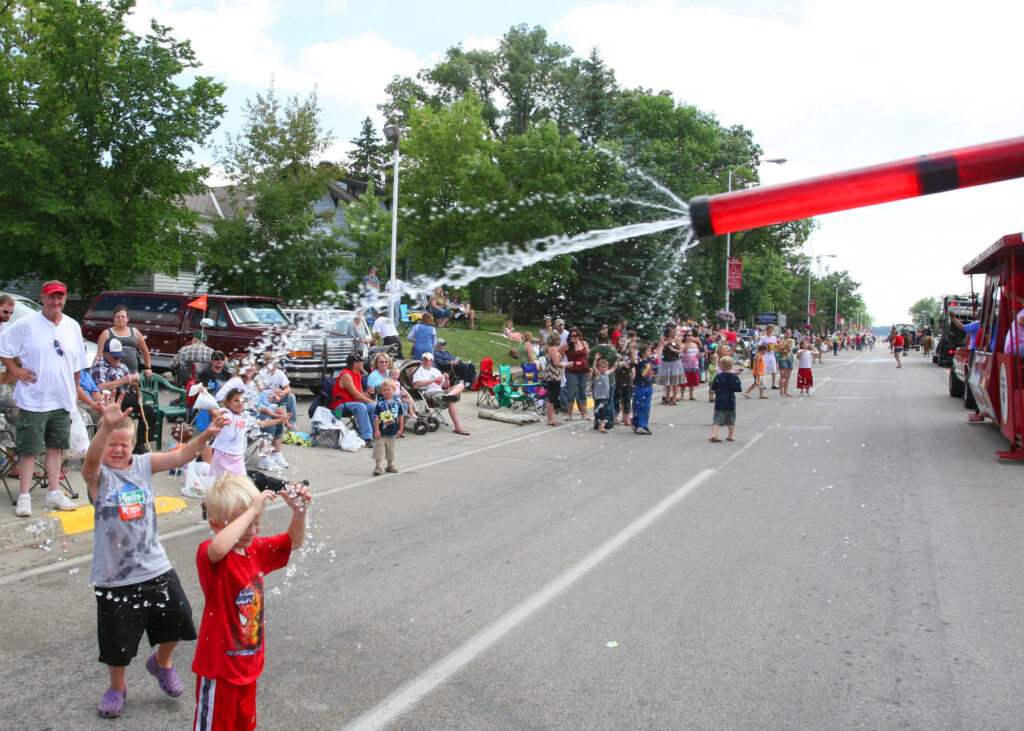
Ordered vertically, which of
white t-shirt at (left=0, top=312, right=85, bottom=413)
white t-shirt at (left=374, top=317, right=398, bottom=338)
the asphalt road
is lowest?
the asphalt road

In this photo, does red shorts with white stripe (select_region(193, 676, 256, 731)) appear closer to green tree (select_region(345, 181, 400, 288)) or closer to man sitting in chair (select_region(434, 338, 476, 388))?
man sitting in chair (select_region(434, 338, 476, 388))

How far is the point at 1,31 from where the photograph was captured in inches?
1068

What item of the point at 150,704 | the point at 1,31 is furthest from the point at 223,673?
the point at 1,31

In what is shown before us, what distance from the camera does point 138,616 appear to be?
3.62m

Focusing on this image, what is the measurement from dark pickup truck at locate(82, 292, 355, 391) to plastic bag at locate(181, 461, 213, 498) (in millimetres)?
5119

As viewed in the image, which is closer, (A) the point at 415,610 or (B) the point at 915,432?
(A) the point at 415,610

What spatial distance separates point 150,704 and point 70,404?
4.19 m

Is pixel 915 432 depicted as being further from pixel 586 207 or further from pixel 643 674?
pixel 643 674

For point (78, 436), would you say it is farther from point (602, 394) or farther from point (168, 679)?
point (602, 394)

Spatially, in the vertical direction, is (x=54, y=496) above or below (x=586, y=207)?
below

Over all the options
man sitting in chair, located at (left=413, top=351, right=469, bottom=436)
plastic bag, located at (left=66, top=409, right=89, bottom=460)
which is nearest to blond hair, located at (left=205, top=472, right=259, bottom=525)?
plastic bag, located at (left=66, top=409, right=89, bottom=460)

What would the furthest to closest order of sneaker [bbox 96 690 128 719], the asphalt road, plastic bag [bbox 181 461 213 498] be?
1. plastic bag [bbox 181 461 213 498]
2. the asphalt road
3. sneaker [bbox 96 690 128 719]

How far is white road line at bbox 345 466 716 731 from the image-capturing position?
11.6 ft

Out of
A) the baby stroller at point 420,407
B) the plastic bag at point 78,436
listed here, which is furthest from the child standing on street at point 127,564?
the baby stroller at point 420,407
